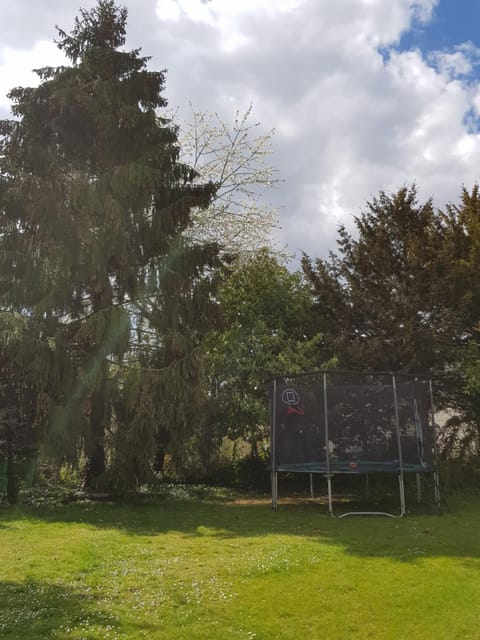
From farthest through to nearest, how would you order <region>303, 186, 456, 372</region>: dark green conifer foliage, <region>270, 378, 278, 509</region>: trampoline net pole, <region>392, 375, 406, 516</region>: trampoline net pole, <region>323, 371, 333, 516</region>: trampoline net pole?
<region>303, 186, 456, 372</region>: dark green conifer foliage
<region>270, 378, 278, 509</region>: trampoline net pole
<region>323, 371, 333, 516</region>: trampoline net pole
<region>392, 375, 406, 516</region>: trampoline net pole

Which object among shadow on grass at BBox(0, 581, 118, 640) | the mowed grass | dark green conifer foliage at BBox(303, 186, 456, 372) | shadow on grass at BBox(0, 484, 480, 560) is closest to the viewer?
shadow on grass at BBox(0, 581, 118, 640)

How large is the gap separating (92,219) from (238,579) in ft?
30.7

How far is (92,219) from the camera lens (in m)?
12.7

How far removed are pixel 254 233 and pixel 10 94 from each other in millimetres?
9617

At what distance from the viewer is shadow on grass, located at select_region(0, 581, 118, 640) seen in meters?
4.12

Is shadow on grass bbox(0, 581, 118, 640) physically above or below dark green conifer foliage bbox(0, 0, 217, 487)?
below

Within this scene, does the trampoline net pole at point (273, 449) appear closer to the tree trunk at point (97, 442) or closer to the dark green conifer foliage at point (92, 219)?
the dark green conifer foliage at point (92, 219)

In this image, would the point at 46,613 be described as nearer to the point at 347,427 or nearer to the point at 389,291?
the point at 347,427

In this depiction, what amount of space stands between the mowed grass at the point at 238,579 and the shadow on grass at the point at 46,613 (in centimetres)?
1

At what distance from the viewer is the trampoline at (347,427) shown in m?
10.9

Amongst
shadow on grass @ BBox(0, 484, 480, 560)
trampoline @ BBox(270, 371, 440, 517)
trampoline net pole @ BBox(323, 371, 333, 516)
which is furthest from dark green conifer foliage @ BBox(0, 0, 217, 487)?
trampoline net pole @ BBox(323, 371, 333, 516)

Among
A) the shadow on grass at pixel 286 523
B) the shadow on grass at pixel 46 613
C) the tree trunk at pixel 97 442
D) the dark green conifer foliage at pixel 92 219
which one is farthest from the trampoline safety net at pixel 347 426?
the shadow on grass at pixel 46 613

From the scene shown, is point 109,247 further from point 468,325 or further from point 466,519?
point 468,325

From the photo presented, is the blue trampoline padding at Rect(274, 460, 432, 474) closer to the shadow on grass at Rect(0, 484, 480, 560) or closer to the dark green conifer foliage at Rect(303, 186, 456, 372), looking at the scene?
the shadow on grass at Rect(0, 484, 480, 560)
